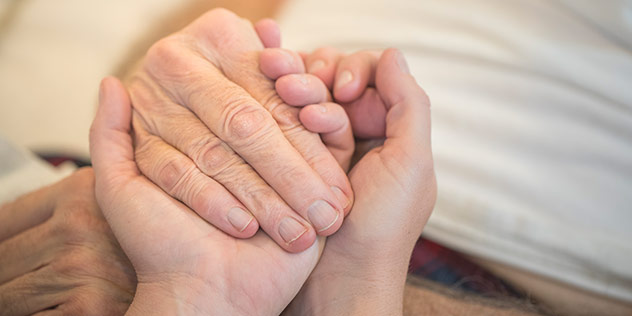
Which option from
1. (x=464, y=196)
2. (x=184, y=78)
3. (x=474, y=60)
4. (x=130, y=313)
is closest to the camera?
(x=130, y=313)

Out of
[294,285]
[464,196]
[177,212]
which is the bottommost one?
[464,196]

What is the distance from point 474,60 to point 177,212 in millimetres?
820

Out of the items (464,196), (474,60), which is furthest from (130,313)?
(474,60)

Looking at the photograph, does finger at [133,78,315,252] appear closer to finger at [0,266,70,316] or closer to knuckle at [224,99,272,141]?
knuckle at [224,99,272,141]

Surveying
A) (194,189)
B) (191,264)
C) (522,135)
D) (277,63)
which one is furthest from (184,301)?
(522,135)

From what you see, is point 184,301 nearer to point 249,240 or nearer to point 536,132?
point 249,240

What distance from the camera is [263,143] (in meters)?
0.70

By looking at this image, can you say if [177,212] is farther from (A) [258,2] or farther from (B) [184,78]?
(A) [258,2]

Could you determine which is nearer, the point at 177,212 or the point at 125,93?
the point at 177,212

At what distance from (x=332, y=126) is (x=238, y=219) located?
219 mm

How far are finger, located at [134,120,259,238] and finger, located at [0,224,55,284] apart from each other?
212mm

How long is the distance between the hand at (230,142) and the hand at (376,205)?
1.3 inches

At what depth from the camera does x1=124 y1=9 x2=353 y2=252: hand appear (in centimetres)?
68

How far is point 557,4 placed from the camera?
1115mm
